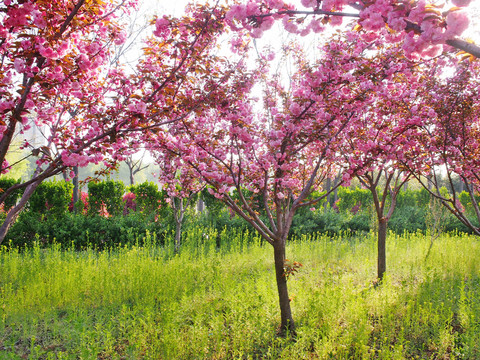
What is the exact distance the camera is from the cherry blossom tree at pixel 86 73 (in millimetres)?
1899

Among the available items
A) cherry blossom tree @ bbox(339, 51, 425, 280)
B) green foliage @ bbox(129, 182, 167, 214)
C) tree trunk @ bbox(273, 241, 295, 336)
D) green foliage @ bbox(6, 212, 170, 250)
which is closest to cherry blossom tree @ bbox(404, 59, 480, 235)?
cherry blossom tree @ bbox(339, 51, 425, 280)

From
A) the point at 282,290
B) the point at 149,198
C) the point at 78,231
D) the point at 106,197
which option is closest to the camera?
the point at 282,290

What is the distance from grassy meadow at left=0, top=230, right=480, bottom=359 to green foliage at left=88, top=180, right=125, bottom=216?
3126mm

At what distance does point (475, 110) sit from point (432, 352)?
111 inches

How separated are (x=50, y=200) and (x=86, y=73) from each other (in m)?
6.22

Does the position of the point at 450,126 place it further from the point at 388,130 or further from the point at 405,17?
the point at 405,17

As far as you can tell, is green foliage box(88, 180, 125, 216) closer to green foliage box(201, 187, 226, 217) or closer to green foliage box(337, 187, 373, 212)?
green foliage box(201, 187, 226, 217)

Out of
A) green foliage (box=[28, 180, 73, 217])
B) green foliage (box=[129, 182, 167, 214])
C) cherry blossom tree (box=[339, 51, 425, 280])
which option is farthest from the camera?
green foliage (box=[129, 182, 167, 214])

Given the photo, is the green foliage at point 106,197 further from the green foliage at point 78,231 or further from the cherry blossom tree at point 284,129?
the cherry blossom tree at point 284,129

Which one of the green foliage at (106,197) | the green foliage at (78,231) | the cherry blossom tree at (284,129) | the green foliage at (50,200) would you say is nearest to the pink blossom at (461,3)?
the cherry blossom tree at (284,129)

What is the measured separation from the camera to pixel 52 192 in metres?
7.50

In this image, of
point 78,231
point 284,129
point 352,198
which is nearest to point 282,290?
point 284,129

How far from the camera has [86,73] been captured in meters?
2.47

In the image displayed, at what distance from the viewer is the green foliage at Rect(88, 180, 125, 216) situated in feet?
27.4
